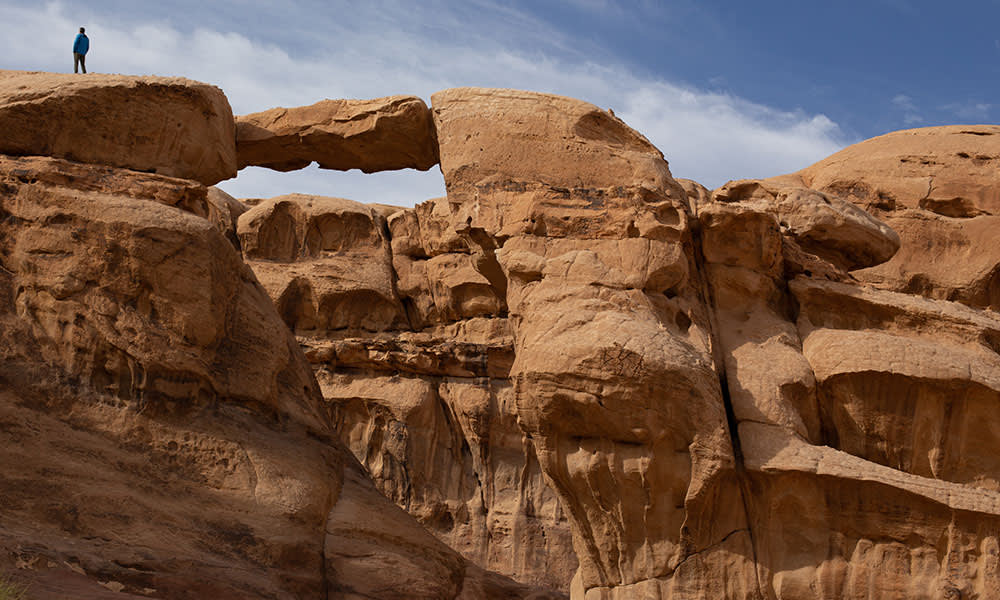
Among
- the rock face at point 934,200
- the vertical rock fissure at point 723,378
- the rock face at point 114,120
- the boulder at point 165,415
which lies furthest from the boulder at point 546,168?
the rock face at point 934,200

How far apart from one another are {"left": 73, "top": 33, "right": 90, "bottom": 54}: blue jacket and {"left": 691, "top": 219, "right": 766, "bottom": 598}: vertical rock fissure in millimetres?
7728

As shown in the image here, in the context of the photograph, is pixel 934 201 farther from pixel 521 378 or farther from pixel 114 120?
pixel 114 120

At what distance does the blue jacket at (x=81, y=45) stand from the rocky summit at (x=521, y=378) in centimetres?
235

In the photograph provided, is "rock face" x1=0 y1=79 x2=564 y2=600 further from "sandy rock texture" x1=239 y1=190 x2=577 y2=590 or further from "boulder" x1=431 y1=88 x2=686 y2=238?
→ "sandy rock texture" x1=239 y1=190 x2=577 y2=590

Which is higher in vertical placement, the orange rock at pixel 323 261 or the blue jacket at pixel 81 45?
the blue jacket at pixel 81 45

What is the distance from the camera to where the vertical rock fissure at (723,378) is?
10.1 metres

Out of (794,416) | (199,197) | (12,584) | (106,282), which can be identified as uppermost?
(199,197)

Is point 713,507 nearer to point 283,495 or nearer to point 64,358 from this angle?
point 283,495

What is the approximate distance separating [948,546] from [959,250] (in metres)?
8.60

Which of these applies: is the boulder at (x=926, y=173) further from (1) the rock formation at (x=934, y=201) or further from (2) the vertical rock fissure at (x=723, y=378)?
(2) the vertical rock fissure at (x=723, y=378)

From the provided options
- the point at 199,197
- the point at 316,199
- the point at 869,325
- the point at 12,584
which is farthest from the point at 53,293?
the point at 316,199

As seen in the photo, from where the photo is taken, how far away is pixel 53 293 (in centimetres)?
911

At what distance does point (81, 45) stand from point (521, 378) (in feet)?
24.7

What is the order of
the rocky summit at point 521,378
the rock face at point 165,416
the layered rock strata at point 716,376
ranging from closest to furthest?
the rock face at point 165,416, the rocky summit at point 521,378, the layered rock strata at point 716,376
